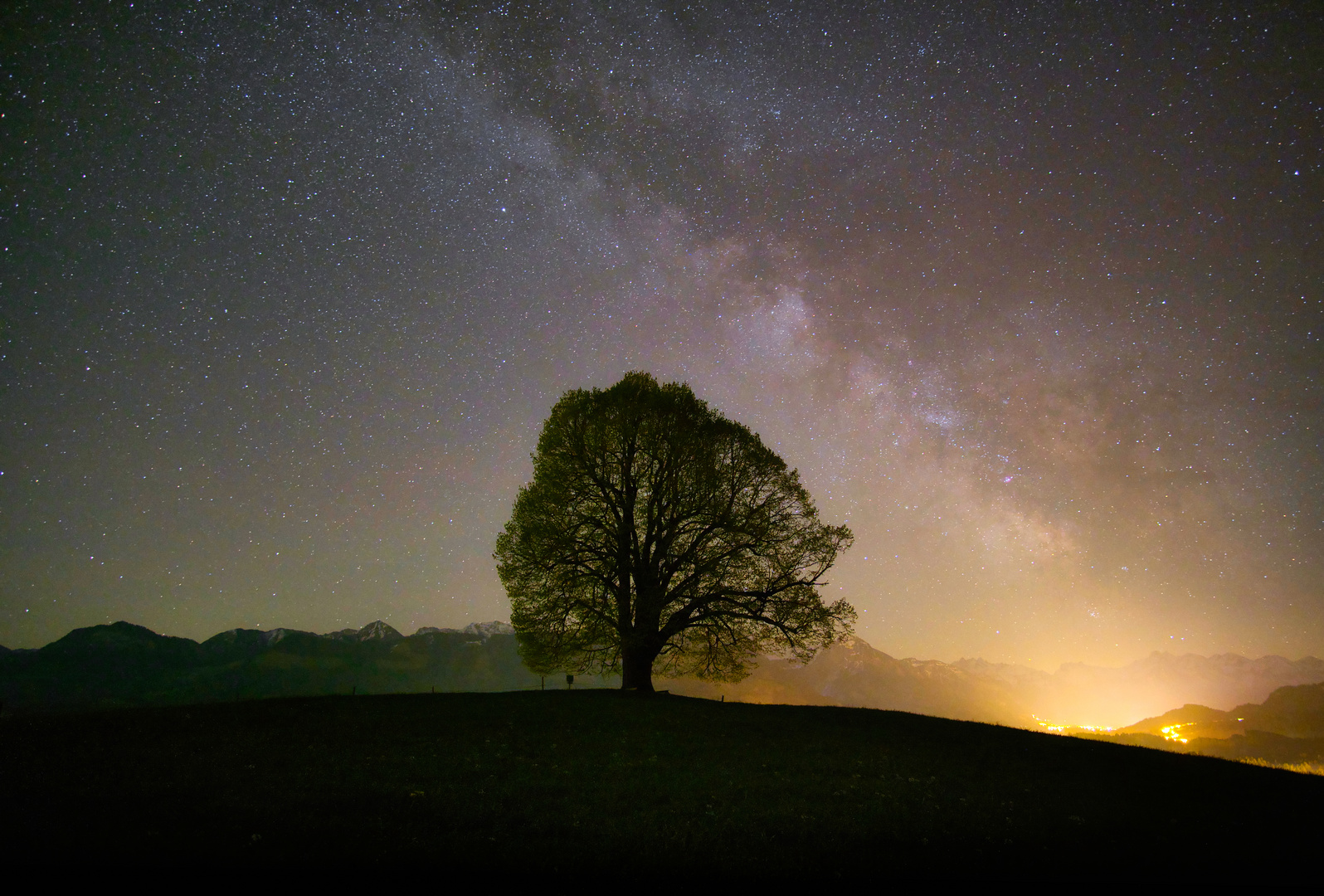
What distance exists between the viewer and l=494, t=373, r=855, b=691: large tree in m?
27.1

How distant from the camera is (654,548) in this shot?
95.4 feet

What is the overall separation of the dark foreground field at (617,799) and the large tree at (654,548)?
7.27 metres

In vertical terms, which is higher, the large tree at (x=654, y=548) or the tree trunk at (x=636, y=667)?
the large tree at (x=654, y=548)

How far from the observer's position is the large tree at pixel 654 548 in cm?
2709

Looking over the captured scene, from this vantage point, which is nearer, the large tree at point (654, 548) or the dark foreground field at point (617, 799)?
the dark foreground field at point (617, 799)

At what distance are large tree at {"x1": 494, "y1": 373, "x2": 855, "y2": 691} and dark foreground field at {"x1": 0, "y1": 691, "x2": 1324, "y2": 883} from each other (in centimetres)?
727

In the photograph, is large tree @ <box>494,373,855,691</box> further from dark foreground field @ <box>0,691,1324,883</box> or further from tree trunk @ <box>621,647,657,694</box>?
dark foreground field @ <box>0,691,1324,883</box>

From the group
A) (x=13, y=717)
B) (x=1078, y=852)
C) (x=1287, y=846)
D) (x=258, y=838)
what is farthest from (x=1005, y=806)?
(x=13, y=717)

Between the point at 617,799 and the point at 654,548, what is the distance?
17604 mm

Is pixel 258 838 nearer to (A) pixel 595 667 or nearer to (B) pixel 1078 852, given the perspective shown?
(B) pixel 1078 852

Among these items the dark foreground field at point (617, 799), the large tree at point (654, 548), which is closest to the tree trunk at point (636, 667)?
the large tree at point (654, 548)

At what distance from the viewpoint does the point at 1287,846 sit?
439 inches

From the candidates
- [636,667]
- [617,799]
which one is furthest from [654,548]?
[617,799]

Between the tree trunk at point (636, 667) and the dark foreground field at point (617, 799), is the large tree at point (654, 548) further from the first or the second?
the dark foreground field at point (617, 799)
